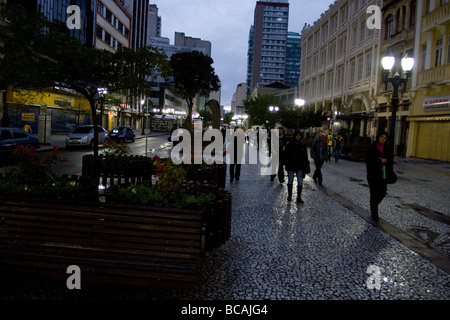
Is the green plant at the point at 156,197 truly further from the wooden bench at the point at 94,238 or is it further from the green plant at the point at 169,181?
the wooden bench at the point at 94,238

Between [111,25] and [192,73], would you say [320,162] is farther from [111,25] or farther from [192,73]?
[111,25]

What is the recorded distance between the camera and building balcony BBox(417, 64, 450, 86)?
22938 millimetres

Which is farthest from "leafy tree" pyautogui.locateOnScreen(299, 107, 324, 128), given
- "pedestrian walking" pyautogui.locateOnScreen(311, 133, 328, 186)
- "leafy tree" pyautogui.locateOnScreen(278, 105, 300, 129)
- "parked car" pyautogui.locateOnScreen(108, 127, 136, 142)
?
"pedestrian walking" pyautogui.locateOnScreen(311, 133, 328, 186)

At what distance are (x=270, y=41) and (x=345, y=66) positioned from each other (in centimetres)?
13944

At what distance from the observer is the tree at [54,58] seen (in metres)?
8.26

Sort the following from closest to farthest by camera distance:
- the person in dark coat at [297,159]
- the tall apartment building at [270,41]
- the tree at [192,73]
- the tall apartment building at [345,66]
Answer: the person in dark coat at [297,159]
the tall apartment building at [345,66]
the tree at [192,73]
the tall apartment building at [270,41]

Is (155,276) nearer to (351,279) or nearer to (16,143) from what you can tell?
(351,279)

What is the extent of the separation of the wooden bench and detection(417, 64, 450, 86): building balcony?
79.7 feet

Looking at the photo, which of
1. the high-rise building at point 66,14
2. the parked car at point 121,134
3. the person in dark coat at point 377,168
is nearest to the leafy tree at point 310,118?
the parked car at point 121,134

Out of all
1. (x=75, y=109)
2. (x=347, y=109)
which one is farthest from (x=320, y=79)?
(x=75, y=109)

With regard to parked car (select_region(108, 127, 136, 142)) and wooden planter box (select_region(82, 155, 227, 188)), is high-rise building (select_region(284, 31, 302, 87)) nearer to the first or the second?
parked car (select_region(108, 127, 136, 142))

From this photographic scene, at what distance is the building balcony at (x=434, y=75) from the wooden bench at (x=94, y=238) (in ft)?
79.7

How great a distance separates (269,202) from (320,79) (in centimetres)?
4578

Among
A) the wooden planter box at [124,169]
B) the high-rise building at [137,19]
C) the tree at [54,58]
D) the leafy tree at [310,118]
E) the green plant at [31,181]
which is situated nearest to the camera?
Result: the green plant at [31,181]
